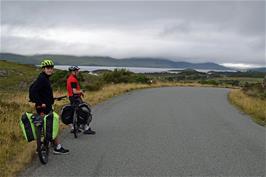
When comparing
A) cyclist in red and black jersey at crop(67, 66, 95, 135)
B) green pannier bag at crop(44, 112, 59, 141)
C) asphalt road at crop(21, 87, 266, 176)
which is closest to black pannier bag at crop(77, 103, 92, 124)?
cyclist in red and black jersey at crop(67, 66, 95, 135)

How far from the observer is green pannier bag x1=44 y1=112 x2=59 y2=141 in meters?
7.07

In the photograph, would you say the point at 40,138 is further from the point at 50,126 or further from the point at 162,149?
the point at 162,149

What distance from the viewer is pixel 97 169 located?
6.62m

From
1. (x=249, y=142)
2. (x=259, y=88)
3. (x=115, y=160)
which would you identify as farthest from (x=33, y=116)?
(x=259, y=88)

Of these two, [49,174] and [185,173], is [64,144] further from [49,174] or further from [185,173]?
[185,173]

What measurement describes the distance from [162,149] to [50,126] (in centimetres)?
263

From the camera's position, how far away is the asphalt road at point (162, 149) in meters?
6.63

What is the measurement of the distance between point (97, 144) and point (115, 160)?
64.5 inches

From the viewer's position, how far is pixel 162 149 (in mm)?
8328

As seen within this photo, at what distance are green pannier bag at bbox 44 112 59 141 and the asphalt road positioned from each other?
19.7 inches

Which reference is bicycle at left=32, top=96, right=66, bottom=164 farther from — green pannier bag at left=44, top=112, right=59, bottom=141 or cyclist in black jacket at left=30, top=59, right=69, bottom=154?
cyclist in black jacket at left=30, top=59, right=69, bottom=154

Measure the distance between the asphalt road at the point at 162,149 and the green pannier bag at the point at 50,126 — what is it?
0.50m

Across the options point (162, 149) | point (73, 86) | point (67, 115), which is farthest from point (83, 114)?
point (162, 149)

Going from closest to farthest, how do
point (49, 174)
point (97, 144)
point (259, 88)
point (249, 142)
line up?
point (49, 174), point (97, 144), point (249, 142), point (259, 88)
